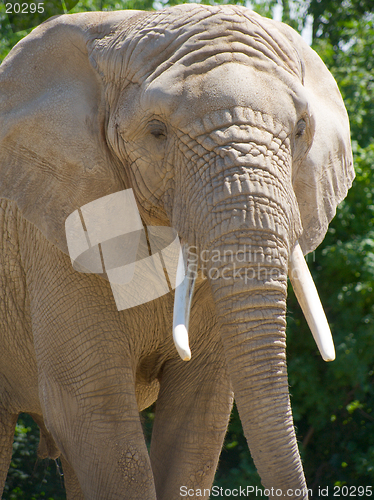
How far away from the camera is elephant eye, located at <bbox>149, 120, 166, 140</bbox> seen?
8.16 feet

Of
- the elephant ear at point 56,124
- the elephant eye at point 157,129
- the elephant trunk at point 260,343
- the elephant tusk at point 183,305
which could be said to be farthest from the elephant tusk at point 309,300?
the elephant ear at point 56,124

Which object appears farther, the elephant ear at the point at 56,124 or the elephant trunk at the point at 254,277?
the elephant ear at the point at 56,124

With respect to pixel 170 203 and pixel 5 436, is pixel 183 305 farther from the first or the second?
pixel 5 436

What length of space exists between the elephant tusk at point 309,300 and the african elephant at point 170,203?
14 mm

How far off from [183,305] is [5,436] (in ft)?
6.75

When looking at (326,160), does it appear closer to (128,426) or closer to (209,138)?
(209,138)

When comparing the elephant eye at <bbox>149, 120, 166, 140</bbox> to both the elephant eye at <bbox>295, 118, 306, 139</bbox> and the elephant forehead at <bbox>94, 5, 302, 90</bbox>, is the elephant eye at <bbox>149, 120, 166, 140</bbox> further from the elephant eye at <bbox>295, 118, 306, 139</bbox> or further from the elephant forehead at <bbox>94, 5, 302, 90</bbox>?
the elephant eye at <bbox>295, 118, 306, 139</bbox>

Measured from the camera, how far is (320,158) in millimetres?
2922

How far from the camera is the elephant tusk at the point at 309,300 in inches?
91.4

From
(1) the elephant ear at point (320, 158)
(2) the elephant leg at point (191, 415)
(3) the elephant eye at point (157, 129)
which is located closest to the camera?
(3) the elephant eye at point (157, 129)

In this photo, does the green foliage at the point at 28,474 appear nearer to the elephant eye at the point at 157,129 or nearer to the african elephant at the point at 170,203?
the african elephant at the point at 170,203

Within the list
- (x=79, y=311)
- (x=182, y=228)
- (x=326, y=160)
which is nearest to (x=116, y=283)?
(x=79, y=311)

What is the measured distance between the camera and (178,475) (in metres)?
3.37

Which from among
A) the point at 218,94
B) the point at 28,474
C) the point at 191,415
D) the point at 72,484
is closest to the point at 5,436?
the point at 72,484
